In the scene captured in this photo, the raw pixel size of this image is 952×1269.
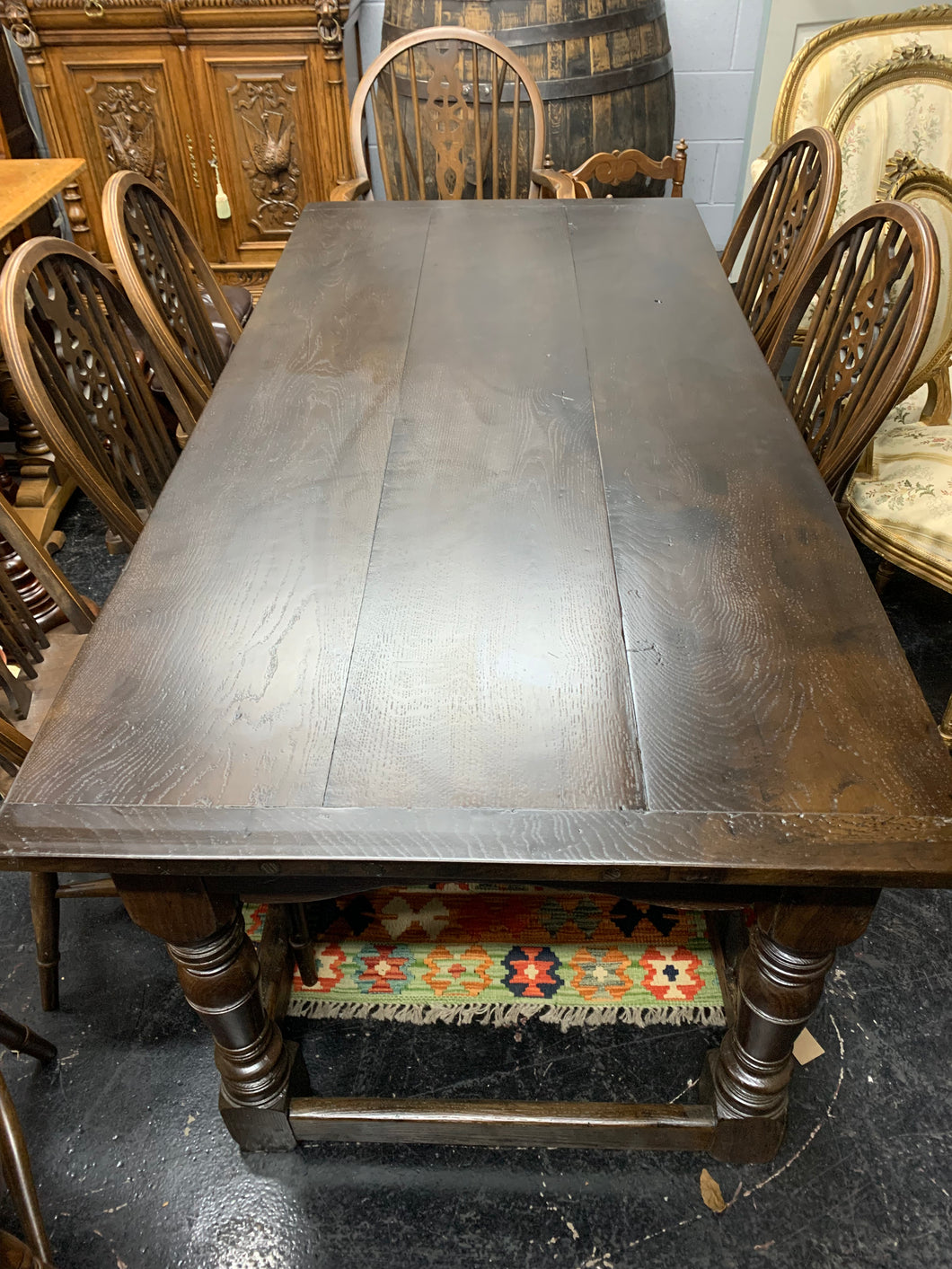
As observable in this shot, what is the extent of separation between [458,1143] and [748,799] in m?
0.66

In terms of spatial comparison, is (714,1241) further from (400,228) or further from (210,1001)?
(400,228)

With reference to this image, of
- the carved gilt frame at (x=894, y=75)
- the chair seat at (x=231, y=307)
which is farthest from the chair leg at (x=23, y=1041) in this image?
the carved gilt frame at (x=894, y=75)

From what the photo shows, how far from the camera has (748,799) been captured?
78cm

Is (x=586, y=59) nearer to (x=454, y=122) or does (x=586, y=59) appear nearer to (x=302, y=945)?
(x=454, y=122)

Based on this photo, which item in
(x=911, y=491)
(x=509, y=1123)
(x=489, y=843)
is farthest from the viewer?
(x=911, y=491)

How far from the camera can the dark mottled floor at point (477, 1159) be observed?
43.4 inches

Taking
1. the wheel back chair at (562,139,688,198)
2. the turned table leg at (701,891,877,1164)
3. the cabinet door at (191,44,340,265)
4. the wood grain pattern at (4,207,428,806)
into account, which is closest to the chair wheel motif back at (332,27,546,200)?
the wheel back chair at (562,139,688,198)

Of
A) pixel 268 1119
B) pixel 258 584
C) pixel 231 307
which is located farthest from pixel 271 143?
pixel 268 1119

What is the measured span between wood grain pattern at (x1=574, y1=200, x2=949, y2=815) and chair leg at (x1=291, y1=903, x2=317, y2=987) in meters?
0.71

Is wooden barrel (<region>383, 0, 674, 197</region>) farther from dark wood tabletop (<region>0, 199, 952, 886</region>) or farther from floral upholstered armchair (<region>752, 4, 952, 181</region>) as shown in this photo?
dark wood tabletop (<region>0, 199, 952, 886</region>)

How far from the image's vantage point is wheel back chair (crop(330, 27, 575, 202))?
2.02 meters

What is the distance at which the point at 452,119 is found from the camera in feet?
7.19

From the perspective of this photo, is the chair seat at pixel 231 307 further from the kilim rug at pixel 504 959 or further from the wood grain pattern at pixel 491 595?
the kilim rug at pixel 504 959

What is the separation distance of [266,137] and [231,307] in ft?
3.50
